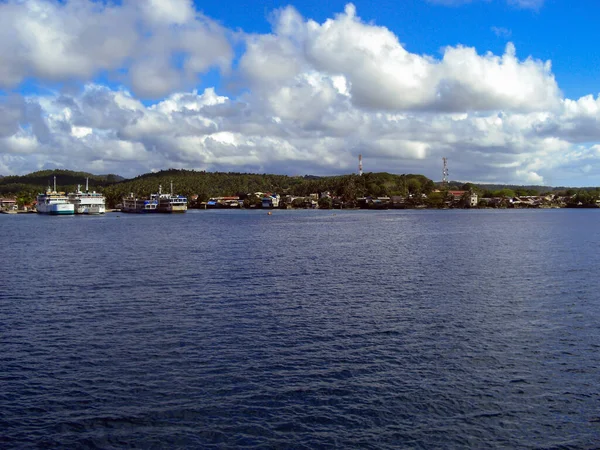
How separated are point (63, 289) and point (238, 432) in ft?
111

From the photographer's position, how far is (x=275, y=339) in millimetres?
32406

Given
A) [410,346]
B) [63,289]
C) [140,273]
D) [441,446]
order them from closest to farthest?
[441,446] → [410,346] → [63,289] → [140,273]

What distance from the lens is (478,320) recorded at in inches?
1457

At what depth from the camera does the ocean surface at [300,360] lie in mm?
21078

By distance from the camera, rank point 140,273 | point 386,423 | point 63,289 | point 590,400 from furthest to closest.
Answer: point 140,273
point 63,289
point 590,400
point 386,423

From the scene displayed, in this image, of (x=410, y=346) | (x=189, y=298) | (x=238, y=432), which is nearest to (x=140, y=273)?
(x=189, y=298)

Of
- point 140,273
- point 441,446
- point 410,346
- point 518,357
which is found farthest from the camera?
point 140,273

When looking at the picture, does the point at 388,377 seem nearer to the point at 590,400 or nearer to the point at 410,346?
the point at 410,346

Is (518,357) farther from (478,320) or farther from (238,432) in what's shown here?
(238,432)

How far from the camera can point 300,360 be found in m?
28.5

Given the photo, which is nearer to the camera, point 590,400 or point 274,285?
point 590,400

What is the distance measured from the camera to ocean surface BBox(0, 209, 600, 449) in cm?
2108

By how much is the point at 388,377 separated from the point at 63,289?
34.5 meters

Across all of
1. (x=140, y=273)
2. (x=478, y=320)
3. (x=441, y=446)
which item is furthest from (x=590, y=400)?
(x=140, y=273)
